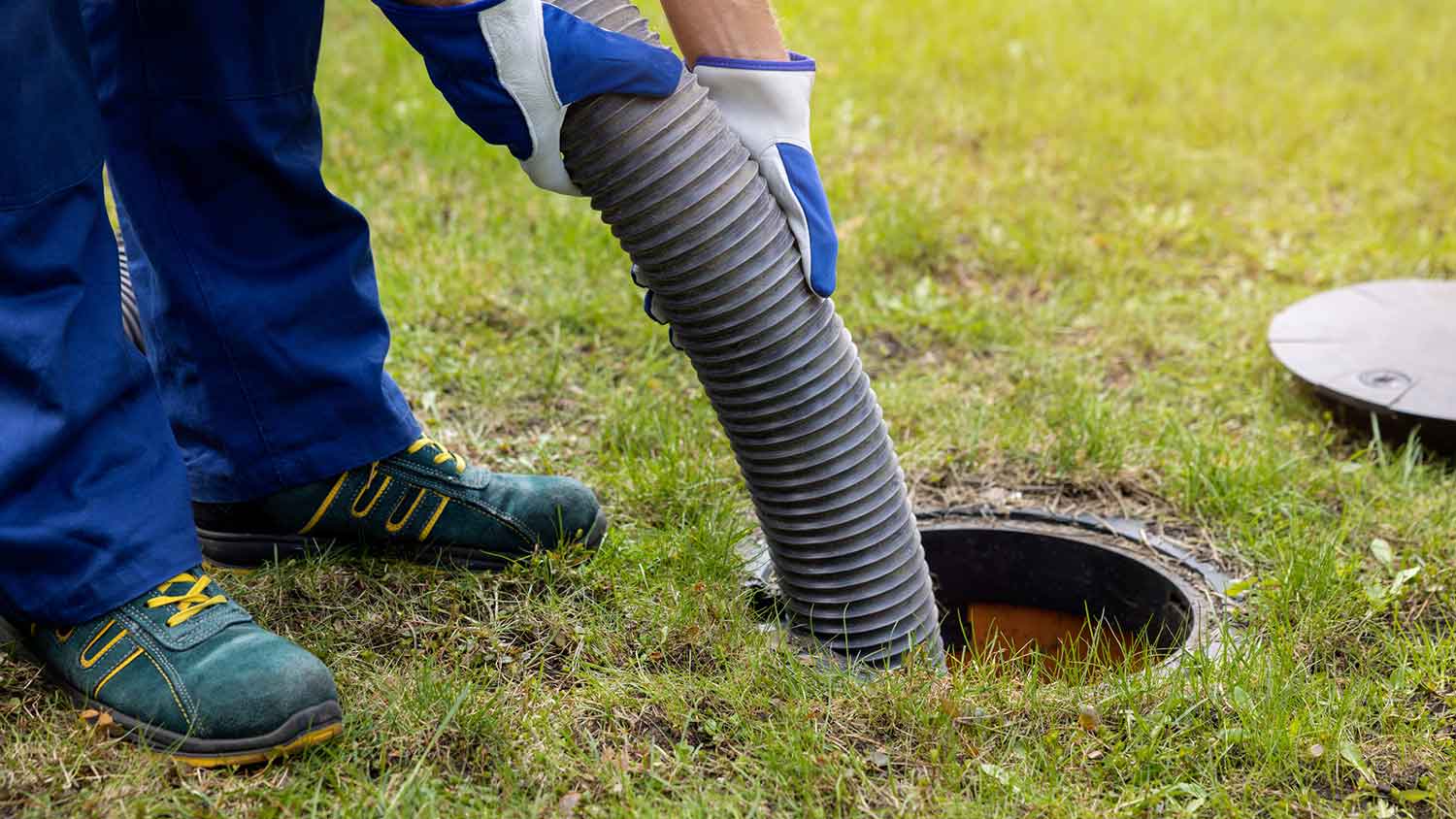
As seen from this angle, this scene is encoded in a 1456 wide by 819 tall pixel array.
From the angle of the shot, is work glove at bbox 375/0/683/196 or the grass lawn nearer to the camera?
work glove at bbox 375/0/683/196

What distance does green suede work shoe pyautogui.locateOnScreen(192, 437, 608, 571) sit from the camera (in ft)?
7.19

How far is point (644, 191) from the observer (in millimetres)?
1814

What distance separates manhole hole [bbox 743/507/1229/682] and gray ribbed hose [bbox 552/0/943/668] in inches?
10.1

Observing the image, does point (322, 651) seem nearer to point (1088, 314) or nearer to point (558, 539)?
point (558, 539)

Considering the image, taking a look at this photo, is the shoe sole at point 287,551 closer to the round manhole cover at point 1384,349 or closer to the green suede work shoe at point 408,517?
the green suede work shoe at point 408,517

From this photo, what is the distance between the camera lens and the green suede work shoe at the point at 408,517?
2.19 meters

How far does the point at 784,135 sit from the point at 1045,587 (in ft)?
3.72

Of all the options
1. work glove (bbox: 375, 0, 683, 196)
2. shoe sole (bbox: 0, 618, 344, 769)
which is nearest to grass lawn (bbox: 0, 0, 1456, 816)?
shoe sole (bbox: 0, 618, 344, 769)

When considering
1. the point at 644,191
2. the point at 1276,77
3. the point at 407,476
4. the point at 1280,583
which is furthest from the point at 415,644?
the point at 1276,77

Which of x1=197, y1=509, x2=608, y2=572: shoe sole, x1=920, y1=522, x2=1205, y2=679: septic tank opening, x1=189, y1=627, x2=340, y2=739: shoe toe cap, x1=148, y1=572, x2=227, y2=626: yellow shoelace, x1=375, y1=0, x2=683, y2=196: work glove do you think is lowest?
x1=920, y1=522, x2=1205, y2=679: septic tank opening

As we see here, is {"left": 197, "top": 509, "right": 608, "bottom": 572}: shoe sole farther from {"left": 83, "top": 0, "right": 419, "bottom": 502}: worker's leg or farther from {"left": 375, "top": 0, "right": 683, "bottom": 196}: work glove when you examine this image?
{"left": 375, "top": 0, "right": 683, "bottom": 196}: work glove

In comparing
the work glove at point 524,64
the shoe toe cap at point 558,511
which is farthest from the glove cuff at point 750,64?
the shoe toe cap at point 558,511

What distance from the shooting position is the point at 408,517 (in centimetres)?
220

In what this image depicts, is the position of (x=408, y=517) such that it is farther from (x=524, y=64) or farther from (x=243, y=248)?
(x=524, y=64)
